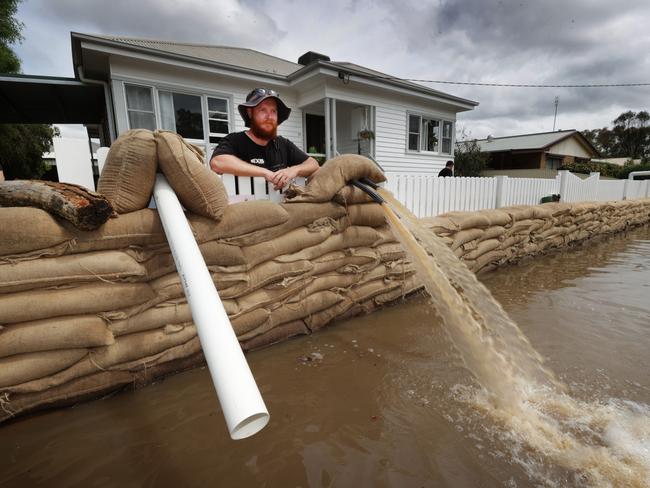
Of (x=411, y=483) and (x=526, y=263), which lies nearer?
(x=411, y=483)

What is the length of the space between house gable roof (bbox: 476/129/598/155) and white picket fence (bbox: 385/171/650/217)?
662 inches

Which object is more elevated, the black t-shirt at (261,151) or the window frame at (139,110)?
the window frame at (139,110)

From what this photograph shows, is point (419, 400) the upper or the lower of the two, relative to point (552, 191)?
lower

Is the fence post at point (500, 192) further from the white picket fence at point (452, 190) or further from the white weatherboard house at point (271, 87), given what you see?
the white weatherboard house at point (271, 87)

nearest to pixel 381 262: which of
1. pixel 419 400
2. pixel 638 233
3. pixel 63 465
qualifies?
pixel 419 400

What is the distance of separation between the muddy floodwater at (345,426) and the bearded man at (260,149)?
1.30 metres

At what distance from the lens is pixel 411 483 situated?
48.9 inches

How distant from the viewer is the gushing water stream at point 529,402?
50.5 inches

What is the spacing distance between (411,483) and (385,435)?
254 millimetres

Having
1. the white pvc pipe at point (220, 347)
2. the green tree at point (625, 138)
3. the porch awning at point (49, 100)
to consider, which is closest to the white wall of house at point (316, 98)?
the porch awning at point (49, 100)

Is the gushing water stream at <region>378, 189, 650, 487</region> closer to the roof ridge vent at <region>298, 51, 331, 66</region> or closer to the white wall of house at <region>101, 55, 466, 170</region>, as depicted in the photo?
the white wall of house at <region>101, 55, 466, 170</region>

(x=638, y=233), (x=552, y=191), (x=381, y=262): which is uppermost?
(x=552, y=191)

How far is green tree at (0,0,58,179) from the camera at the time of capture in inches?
546

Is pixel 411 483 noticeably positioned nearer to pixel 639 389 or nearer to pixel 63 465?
pixel 63 465
